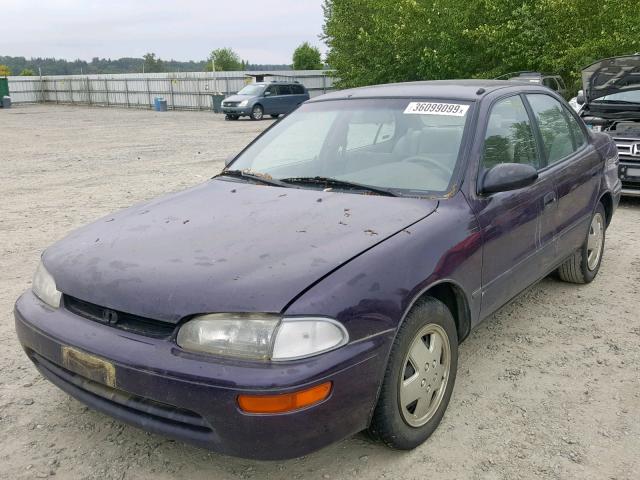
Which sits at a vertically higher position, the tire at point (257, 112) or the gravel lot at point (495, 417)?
the tire at point (257, 112)

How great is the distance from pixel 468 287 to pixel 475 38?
21.2 metres

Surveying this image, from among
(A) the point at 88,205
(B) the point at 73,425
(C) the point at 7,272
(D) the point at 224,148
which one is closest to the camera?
(B) the point at 73,425

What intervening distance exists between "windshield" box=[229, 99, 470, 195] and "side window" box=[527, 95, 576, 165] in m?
0.88

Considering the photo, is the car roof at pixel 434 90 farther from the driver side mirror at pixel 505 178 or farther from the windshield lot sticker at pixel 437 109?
the driver side mirror at pixel 505 178

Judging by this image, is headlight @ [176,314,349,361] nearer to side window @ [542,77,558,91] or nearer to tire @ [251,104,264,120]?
side window @ [542,77,558,91]

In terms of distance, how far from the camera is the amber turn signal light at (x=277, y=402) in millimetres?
2115

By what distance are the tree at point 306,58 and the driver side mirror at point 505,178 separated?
65187 millimetres

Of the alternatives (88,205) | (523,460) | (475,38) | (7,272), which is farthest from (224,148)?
(523,460)

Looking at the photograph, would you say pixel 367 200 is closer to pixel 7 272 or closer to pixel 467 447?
pixel 467 447

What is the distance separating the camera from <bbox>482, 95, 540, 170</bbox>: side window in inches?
133

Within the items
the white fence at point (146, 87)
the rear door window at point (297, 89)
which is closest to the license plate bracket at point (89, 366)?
the rear door window at point (297, 89)

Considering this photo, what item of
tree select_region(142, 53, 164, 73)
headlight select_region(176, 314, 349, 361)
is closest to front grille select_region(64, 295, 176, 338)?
headlight select_region(176, 314, 349, 361)

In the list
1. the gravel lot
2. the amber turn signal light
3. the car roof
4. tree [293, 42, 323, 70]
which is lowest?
the gravel lot

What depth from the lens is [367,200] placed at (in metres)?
3.05
